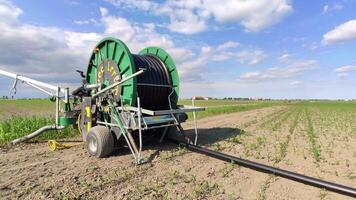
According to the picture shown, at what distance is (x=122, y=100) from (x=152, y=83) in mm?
1049

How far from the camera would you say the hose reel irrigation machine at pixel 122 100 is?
6703 mm

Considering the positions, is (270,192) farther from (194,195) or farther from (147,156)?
(147,156)

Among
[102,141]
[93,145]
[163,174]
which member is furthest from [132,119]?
[163,174]

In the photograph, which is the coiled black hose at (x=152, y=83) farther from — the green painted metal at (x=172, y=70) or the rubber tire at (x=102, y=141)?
the rubber tire at (x=102, y=141)

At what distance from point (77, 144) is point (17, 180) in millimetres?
3434

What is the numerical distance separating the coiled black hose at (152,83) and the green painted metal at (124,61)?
0.18 m

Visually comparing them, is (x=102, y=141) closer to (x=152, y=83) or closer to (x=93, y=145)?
(x=93, y=145)

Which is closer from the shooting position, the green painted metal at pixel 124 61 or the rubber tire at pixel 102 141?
the rubber tire at pixel 102 141

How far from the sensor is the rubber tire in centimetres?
656

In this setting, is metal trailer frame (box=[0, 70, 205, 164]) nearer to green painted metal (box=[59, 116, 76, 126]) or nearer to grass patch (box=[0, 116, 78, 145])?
green painted metal (box=[59, 116, 76, 126])

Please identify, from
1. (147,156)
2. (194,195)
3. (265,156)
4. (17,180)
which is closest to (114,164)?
(147,156)

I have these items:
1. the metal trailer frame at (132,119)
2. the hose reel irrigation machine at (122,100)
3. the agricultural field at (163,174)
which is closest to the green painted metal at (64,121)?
the hose reel irrigation machine at (122,100)

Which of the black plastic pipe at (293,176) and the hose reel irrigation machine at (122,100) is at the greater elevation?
the hose reel irrigation machine at (122,100)

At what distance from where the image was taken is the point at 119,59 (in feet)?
24.6
